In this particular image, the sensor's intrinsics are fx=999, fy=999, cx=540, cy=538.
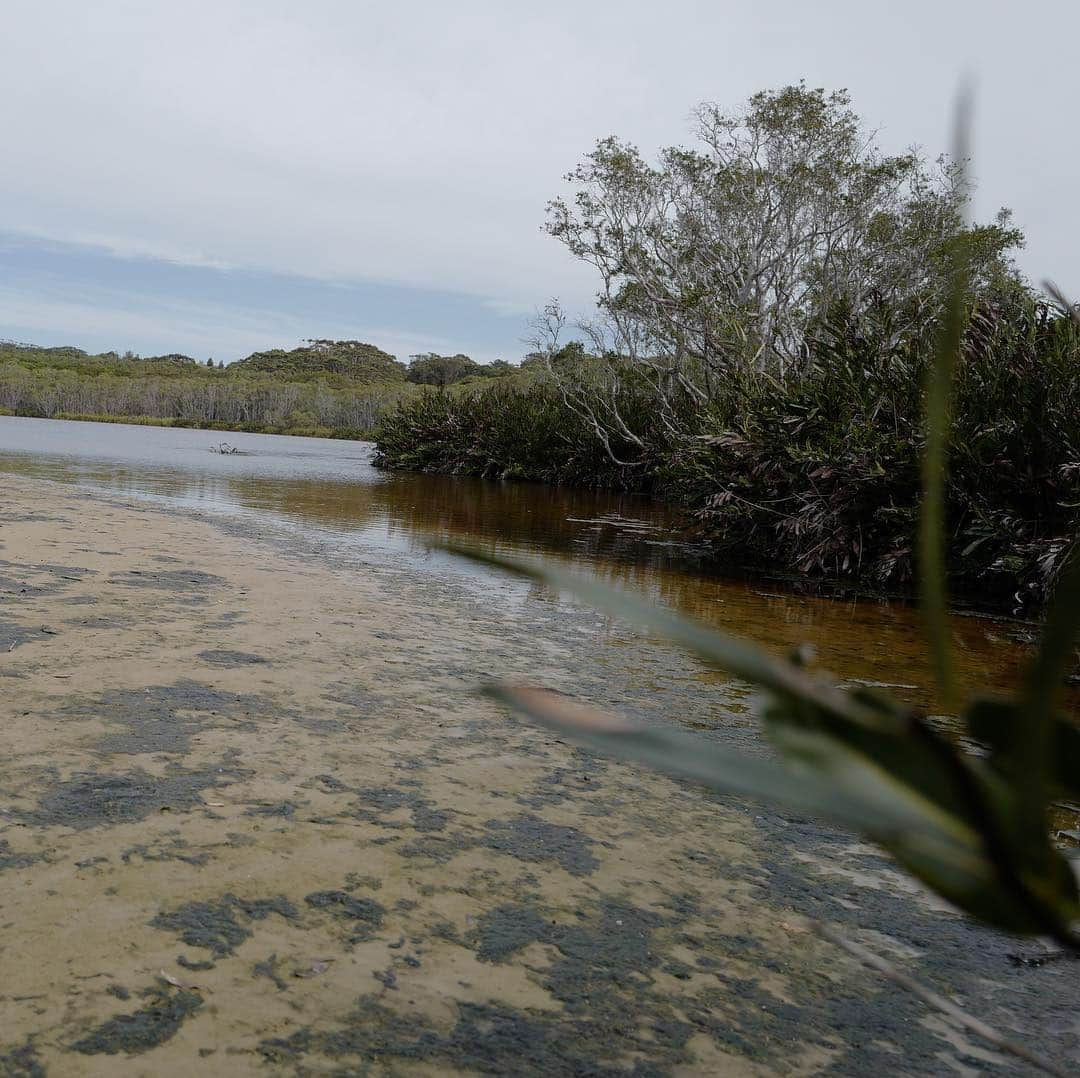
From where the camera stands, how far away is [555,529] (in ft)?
38.3

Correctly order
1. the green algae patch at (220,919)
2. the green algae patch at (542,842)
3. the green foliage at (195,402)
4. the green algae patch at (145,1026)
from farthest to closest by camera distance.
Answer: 1. the green foliage at (195,402)
2. the green algae patch at (542,842)
3. the green algae patch at (220,919)
4. the green algae patch at (145,1026)

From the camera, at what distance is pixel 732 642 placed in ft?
1.24

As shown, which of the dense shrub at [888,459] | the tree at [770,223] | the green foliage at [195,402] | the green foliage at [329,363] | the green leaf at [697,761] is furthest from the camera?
the green foliage at [329,363]

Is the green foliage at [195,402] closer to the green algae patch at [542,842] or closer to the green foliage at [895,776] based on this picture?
the green algae patch at [542,842]

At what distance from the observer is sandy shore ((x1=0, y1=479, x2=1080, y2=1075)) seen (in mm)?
1587

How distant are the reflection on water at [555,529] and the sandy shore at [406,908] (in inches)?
86.9

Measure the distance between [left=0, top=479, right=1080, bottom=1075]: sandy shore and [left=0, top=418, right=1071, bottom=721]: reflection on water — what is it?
221 centimetres

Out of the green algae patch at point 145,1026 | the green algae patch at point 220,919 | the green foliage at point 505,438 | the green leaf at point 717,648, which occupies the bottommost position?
the green algae patch at point 145,1026

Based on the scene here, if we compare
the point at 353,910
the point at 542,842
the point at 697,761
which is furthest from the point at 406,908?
the point at 697,761

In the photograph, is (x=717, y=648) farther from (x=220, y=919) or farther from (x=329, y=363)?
(x=329, y=363)

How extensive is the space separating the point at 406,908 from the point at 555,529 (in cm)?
972

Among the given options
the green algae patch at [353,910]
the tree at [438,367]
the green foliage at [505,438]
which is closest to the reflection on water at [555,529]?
the green foliage at [505,438]

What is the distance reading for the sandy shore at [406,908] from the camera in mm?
1587

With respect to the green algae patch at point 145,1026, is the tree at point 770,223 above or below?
above
